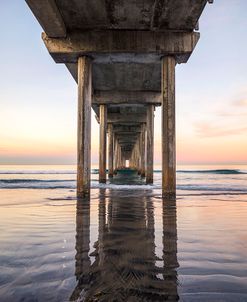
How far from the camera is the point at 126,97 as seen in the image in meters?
16.4

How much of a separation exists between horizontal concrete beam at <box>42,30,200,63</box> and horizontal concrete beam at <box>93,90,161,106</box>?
7.25 metres

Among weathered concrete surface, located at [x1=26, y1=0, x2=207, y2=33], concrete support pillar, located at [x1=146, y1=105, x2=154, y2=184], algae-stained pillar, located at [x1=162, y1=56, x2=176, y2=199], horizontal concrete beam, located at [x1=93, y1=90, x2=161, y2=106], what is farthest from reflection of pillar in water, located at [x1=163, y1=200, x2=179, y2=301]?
horizontal concrete beam, located at [x1=93, y1=90, x2=161, y2=106]

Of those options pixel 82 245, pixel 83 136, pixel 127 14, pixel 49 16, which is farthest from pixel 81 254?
pixel 127 14

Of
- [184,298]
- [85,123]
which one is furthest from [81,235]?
[85,123]

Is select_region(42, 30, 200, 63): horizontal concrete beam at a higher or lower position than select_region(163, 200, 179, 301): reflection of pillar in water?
higher

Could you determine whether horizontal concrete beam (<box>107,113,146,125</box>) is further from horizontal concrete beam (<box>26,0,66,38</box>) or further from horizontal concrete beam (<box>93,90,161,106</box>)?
horizontal concrete beam (<box>26,0,66,38</box>)

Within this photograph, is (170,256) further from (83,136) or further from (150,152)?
(150,152)

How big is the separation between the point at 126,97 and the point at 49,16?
8.97 metres

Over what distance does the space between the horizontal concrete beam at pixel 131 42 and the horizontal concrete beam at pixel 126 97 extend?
7255mm

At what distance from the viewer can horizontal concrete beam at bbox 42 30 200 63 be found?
8.95 m

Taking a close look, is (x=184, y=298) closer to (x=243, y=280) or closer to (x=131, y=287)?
(x=131, y=287)

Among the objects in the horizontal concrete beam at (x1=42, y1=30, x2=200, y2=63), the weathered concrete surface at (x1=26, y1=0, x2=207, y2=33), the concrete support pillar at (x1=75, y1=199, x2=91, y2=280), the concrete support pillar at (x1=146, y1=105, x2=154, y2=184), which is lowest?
the concrete support pillar at (x1=75, y1=199, x2=91, y2=280)

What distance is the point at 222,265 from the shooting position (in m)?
2.06

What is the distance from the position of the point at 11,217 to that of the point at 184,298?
3.60m
